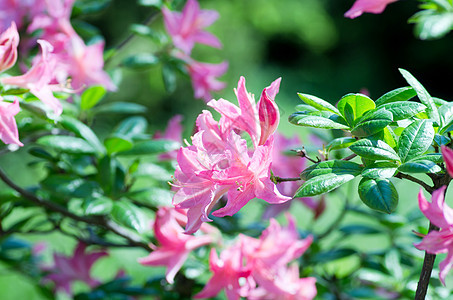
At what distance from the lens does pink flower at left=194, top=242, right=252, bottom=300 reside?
2.64 ft

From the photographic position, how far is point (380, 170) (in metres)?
0.58

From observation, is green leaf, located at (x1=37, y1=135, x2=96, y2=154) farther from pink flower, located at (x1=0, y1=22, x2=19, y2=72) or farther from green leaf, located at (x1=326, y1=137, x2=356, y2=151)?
green leaf, located at (x1=326, y1=137, x2=356, y2=151)

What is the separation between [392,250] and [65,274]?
27.8 inches

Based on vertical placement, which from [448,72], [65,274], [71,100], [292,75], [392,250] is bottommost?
[292,75]

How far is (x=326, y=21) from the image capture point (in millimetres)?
7980

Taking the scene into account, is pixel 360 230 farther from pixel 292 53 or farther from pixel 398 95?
pixel 292 53

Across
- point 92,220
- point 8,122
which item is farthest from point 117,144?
point 8,122

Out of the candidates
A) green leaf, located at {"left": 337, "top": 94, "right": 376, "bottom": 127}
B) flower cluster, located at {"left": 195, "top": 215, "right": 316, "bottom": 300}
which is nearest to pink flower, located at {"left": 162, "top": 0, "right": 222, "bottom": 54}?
flower cluster, located at {"left": 195, "top": 215, "right": 316, "bottom": 300}

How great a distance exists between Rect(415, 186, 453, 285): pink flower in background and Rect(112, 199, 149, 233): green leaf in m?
0.44

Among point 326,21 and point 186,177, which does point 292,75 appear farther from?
point 186,177

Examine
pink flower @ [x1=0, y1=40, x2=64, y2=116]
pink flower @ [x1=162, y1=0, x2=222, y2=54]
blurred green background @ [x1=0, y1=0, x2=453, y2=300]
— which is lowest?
blurred green background @ [x1=0, y1=0, x2=453, y2=300]

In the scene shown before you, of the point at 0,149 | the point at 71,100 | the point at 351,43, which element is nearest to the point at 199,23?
the point at 71,100

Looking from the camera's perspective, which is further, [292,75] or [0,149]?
[292,75]

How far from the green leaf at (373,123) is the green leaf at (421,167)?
5 centimetres
